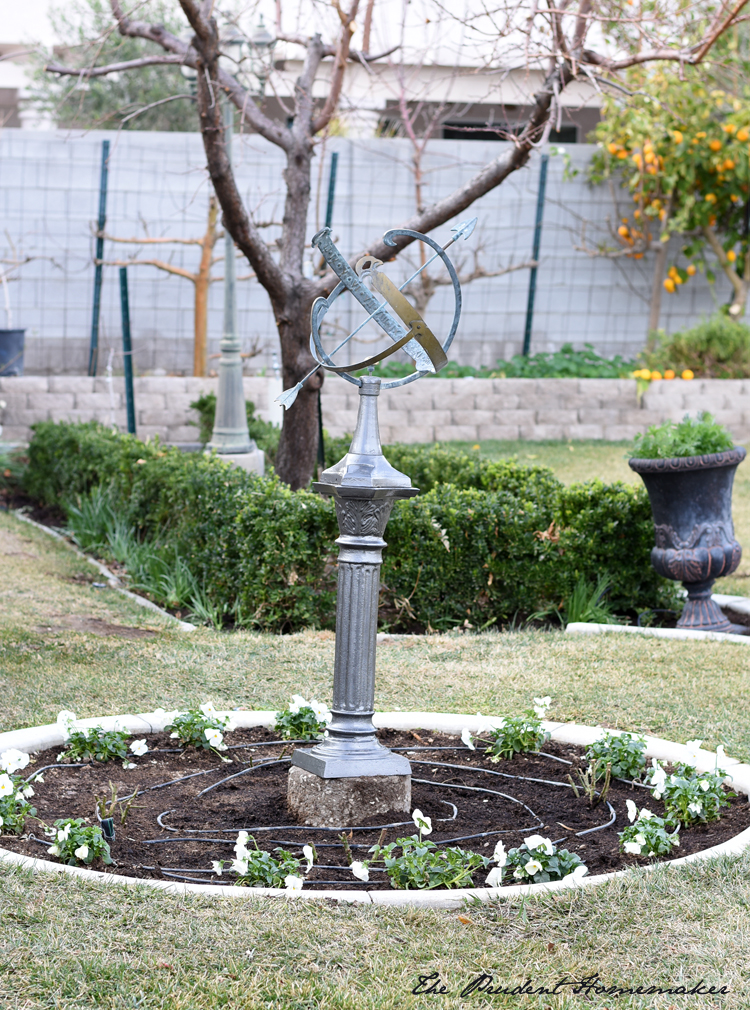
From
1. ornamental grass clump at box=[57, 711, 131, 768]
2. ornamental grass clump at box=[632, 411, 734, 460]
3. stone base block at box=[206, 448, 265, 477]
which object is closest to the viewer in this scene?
ornamental grass clump at box=[57, 711, 131, 768]

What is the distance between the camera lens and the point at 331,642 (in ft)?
19.2

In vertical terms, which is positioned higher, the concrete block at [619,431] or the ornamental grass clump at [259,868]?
the concrete block at [619,431]

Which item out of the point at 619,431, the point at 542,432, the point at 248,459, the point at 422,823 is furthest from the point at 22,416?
the point at 422,823

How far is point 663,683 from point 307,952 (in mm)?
2875

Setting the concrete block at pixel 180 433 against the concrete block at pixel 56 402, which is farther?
the concrete block at pixel 180 433

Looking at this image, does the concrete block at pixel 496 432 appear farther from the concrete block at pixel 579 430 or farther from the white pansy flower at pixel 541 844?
the white pansy flower at pixel 541 844

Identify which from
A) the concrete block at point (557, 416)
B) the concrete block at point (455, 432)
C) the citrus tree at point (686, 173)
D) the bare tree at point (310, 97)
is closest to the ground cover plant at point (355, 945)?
the bare tree at point (310, 97)

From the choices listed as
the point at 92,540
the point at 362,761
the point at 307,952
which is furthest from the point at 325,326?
the point at 307,952

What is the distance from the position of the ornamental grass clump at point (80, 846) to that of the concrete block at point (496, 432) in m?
10.1

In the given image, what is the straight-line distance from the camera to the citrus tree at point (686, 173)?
518 inches

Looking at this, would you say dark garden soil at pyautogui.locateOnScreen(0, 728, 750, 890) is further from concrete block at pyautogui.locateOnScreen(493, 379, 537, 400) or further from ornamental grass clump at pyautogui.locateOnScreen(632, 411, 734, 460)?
concrete block at pyautogui.locateOnScreen(493, 379, 537, 400)

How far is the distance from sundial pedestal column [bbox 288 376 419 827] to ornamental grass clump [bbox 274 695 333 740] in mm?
613

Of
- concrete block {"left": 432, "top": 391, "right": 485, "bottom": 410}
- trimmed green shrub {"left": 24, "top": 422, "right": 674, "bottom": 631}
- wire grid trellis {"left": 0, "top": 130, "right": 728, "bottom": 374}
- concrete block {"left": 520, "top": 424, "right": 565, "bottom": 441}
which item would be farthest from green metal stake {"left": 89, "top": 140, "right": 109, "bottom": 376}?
trimmed green shrub {"left": 24, "top": 422, "right": 674, "bottom": 631}

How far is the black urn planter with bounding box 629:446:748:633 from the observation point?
A: 238 inches
